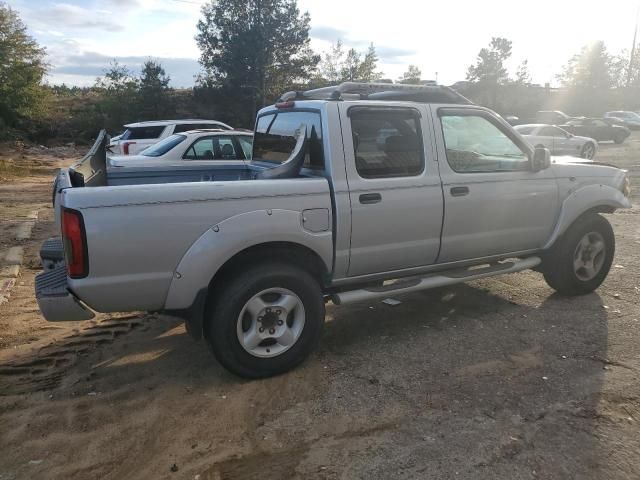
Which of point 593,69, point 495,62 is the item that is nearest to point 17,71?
point 495,62

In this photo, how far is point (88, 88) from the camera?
139 ft

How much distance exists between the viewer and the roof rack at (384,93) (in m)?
4.47

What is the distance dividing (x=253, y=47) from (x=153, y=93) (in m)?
7.08

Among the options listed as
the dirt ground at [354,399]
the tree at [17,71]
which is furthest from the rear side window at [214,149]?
the tree at [17,71]

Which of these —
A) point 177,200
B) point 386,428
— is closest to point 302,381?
point 386,428

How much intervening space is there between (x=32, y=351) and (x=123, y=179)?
66.0 inches

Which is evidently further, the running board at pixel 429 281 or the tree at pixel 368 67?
the tree at pixel 368 67

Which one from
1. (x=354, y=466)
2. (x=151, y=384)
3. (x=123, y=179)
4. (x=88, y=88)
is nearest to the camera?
(x=354, y=466)

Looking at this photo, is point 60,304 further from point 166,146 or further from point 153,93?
point 153,93

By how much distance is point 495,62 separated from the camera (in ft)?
164

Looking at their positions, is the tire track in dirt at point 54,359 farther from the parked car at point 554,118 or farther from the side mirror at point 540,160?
the parked car at point 554,118

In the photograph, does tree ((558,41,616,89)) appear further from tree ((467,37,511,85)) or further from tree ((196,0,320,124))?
tree ((196,0,320,124))

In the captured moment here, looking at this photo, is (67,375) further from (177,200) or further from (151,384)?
(177,200)

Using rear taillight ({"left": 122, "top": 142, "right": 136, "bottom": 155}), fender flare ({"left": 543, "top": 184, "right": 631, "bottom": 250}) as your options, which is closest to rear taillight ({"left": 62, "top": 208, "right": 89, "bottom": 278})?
fender flare ({"left": 543, "top": 184, "right": 631, "bottom": 250})
